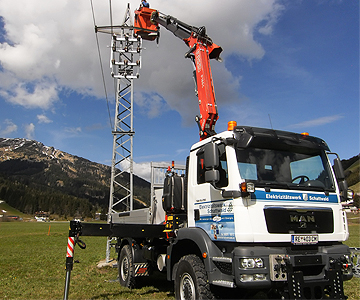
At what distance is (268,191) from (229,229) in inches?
33.5

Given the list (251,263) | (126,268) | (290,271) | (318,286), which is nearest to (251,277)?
(251,263)

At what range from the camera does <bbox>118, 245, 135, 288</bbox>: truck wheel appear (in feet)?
25.9

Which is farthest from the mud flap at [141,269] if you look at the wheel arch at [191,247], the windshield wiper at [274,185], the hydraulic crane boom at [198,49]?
the windshield wiper at [274,185]

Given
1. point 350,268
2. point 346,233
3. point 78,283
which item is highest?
point 346,233

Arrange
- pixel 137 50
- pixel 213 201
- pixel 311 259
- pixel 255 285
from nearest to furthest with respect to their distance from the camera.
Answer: pixel 255 285 → pixel 311 259 → pixel 213 201 → pixel 137 50

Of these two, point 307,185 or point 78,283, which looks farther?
point 78,283

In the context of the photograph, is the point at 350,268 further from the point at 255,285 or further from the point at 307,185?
the point at 255,285

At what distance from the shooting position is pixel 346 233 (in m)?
5.21

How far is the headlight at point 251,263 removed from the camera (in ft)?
14.1

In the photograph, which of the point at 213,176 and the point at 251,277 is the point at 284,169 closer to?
the point at 213,176

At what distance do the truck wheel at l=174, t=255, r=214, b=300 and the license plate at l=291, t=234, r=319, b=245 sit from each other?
5.17ft

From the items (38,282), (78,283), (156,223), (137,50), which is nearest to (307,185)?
(156,223)

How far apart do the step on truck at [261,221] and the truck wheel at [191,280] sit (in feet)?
0.05

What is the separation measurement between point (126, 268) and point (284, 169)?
5496mm
